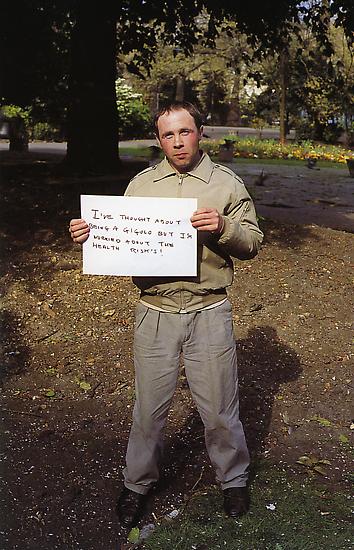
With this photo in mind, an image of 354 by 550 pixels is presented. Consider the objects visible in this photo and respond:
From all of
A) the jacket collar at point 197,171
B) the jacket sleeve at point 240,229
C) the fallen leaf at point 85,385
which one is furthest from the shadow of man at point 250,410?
the jacket collar at point 197,171

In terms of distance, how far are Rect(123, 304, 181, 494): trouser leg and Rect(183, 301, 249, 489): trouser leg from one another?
90 millimetres

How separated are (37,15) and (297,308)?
553 centimetres

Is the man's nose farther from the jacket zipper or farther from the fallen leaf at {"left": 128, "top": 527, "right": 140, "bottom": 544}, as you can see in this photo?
the fallen leaf at {"left": 128, "top": 527, "right": 140, "bottom": 544}

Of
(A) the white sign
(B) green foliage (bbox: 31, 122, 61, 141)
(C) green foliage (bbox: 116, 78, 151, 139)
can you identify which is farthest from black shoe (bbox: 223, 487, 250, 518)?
(C) green foliage (bbox: 116, 78, 151, 139)

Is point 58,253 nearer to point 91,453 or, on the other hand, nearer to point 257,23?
point 91,453

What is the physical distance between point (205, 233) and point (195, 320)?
0.40m

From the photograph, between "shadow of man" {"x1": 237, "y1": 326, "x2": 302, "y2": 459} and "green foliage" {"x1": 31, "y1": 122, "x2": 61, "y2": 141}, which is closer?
"shadow of man" {"x1": 237, "y1": 326, "x2": 302, "y2": 459}

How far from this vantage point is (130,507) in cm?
343

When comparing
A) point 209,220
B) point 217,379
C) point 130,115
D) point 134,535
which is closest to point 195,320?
point 217,379

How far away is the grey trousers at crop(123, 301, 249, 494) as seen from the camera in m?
3.21

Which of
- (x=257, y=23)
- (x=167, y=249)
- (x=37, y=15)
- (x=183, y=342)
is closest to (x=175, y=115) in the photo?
(x=167, y=249)

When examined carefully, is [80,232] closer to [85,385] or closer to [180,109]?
[180,109]

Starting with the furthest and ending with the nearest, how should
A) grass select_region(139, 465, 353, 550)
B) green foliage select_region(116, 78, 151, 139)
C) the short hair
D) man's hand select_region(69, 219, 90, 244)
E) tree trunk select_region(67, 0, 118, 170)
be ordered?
1. green foliage select_region(116, 78, 151, 139)
2. tree trunk select_region(67, 0, 118, 170)
3. grass select_region(139, 465, 353, 550)
4. man's hand select_region(69, 219, 90, 244)
5. the short hair

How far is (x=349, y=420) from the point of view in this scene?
4621 mm
